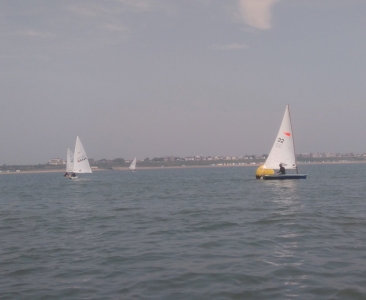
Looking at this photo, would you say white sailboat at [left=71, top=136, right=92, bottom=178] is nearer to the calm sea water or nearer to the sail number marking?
the sail number marking

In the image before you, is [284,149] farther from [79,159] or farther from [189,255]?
[79,159]

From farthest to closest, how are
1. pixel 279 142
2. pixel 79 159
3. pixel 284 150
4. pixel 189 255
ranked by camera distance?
pixel 79 159
pixel 279 142
pixel 284 150
pixel 189 255

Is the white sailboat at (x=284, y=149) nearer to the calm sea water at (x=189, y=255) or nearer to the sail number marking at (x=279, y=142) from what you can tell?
the sail number marking at (x=279, y=142)

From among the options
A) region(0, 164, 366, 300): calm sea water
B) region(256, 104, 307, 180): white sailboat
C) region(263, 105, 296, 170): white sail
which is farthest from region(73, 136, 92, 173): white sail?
region(0, 164, 366, 300): calm sea water

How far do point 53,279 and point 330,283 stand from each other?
565cm

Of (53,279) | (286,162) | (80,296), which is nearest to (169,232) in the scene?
(53,279)

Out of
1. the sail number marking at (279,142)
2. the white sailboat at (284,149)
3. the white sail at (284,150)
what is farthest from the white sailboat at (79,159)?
the sail number marking at (279,142)

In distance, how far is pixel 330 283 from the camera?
8.98m

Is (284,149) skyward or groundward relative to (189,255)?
skyward

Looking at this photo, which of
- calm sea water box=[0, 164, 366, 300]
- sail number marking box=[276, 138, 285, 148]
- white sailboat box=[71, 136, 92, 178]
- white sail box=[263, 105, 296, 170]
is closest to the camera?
calm sea water box=[0, 164, 366, 300]

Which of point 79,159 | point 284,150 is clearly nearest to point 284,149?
point 284,150

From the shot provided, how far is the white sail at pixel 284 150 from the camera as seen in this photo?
44.1 meters

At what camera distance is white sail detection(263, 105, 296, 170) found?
1737 inches

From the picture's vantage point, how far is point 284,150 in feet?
145
